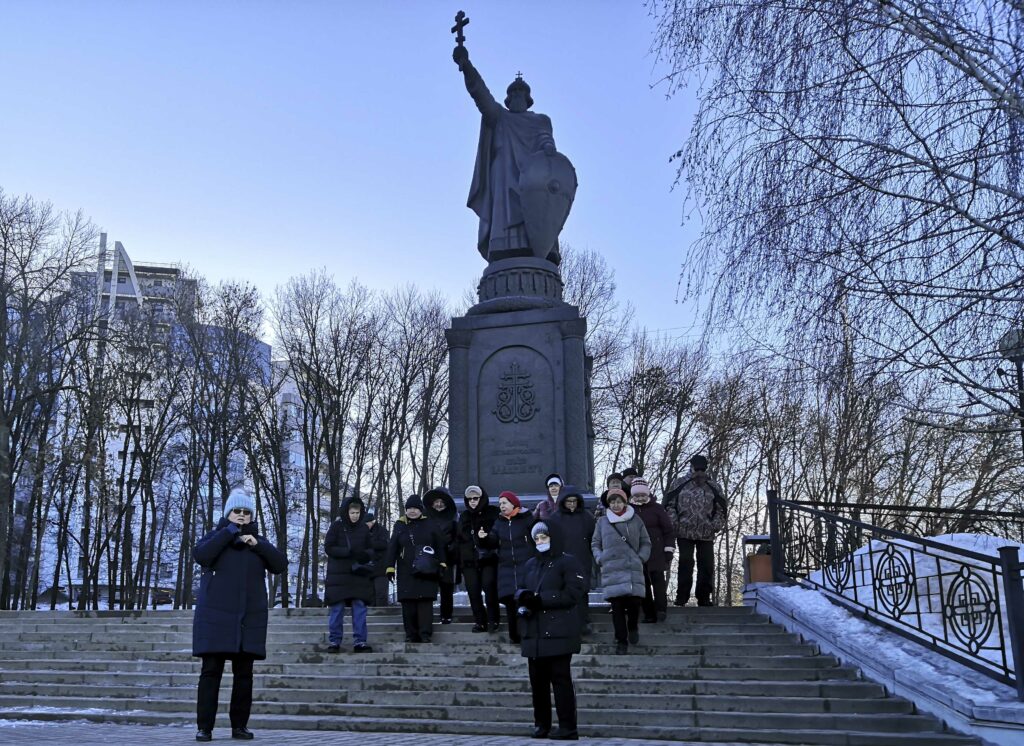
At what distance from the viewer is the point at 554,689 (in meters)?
7.30

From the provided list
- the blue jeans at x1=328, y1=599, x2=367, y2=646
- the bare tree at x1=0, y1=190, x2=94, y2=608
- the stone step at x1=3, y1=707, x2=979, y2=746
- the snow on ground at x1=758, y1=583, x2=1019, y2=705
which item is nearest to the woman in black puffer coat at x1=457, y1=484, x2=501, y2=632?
the blue jeans at x1=328, y1=599, x2=367, y2=646

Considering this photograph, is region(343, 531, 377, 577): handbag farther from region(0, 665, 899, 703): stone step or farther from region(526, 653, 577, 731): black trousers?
region(526, 653, 577, 731): black trousers

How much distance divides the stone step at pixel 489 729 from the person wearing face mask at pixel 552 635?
21.8 inches

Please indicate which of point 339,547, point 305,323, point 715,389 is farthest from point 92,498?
point 339,547

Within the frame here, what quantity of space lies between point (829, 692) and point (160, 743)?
5.09 m

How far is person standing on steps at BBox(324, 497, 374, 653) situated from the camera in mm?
10469

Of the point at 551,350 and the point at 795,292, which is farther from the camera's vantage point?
the point at 551,350

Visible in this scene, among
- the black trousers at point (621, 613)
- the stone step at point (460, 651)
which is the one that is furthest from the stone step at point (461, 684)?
the black trousers at point (621, 613)

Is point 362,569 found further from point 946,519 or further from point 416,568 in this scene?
point 946,519

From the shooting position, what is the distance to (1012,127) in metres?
7.47

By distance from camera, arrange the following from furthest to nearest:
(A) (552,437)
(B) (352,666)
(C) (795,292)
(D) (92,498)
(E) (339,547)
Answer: (D) (92,498) → (A) (552,437) → (E) (339,547) → (B) (352,666) → (C) (795,292)

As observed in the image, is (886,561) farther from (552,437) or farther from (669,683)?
(552,437)

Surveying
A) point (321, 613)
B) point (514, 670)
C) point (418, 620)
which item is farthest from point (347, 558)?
point (514, 670)

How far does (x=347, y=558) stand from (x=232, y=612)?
12.3ft
